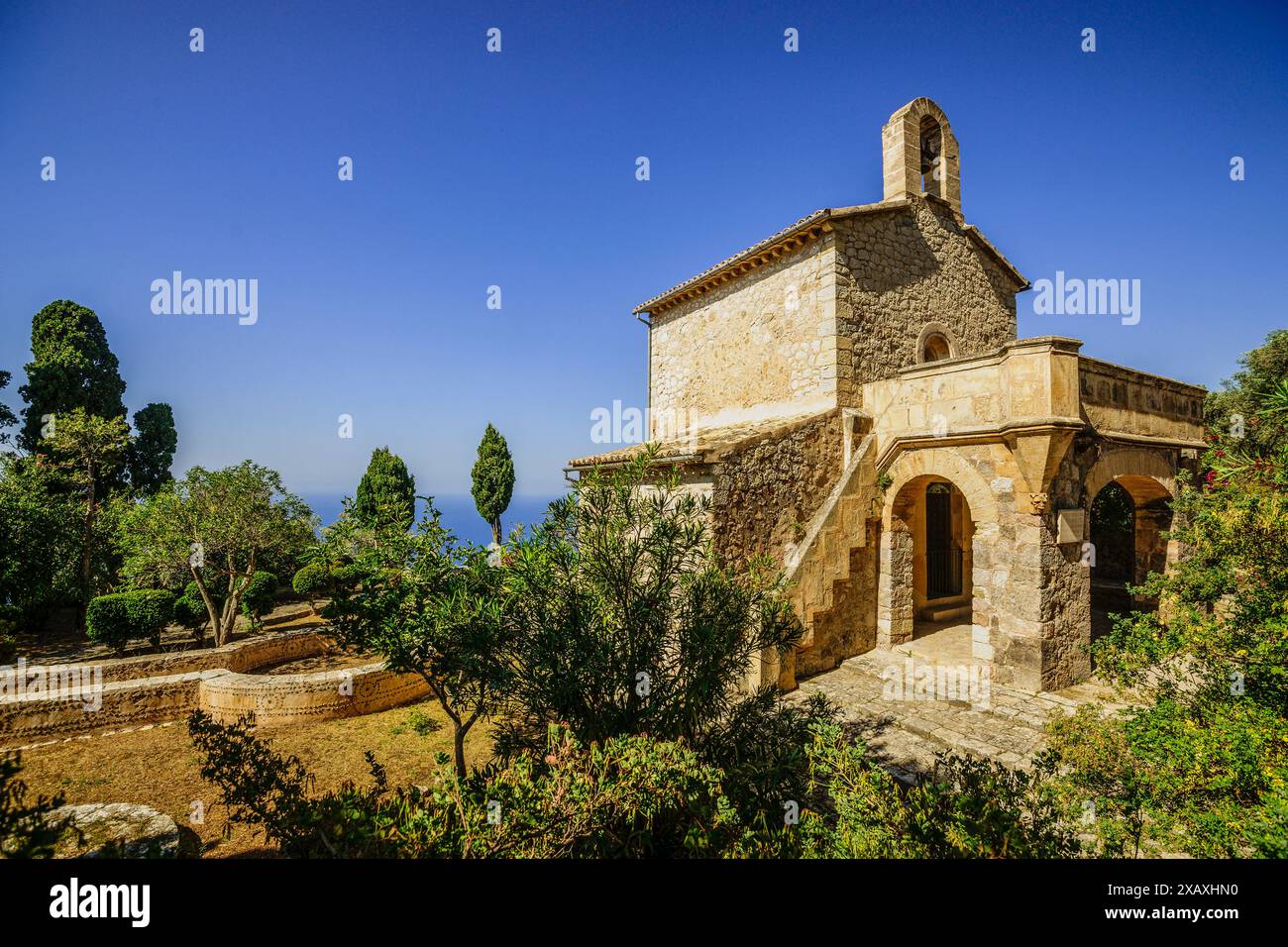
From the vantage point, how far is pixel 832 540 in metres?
9.44

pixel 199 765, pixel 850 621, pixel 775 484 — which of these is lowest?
pixel 199 765

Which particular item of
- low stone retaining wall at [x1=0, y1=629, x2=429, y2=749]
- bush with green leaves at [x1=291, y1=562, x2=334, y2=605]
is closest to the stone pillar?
low stone retaining wall at [x1=0, y1=629, x2=429, y2=749]

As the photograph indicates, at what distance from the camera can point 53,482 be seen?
18.0 meters

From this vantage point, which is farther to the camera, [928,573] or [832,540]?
[928,573]

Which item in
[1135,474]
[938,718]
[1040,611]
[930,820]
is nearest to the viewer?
[930,820]

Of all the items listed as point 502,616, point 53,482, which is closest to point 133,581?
point 53,482

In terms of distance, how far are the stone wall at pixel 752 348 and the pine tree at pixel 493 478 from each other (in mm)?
17413

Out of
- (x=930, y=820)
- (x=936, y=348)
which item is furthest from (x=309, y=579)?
(x=936, y=348)

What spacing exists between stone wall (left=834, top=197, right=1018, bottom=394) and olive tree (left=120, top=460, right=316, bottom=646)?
15.9m

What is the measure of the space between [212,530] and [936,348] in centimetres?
1934

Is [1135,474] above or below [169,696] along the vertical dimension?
above

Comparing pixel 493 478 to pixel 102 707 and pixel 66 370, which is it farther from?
pixel 102 707

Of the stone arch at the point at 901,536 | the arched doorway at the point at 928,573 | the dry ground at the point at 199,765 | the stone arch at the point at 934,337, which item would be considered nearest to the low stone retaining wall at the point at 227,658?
the dry ground at the point at 199,765

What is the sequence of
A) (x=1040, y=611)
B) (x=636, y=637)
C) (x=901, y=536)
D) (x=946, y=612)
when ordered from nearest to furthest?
(x=636, y=637)
(x=1040, y=611)
(x=901, y=536)
(x=946, y=612)
